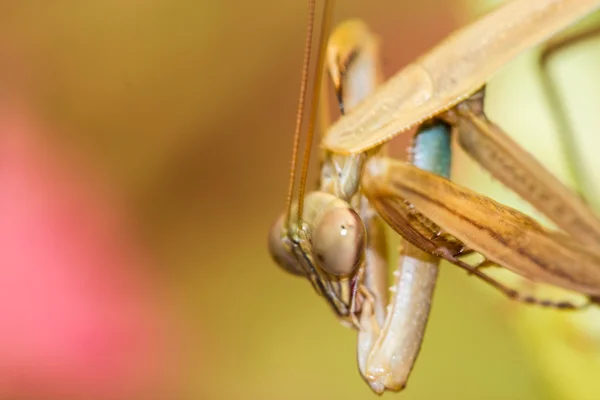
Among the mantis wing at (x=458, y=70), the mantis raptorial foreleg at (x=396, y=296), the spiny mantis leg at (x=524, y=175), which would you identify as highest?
the mantis wing at (x=458, y=70)

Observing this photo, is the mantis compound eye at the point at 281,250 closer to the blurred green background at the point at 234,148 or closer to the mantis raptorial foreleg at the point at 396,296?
the mantis raptorial foreleg at the point at 396,296

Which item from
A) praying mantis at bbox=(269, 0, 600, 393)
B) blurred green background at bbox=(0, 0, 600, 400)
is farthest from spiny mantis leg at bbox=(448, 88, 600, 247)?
blurred green background at bbox=(0, 0, 600, 400)

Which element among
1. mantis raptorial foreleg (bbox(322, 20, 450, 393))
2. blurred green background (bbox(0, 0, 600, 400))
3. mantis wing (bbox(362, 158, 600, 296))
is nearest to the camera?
mantis wing (bbox(362, 158, 600, 296))

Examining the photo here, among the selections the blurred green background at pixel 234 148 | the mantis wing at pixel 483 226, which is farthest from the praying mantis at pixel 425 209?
the blurred green background at pixel 234 148

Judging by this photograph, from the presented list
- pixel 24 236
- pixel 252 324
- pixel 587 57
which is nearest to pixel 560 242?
pixel 252 324

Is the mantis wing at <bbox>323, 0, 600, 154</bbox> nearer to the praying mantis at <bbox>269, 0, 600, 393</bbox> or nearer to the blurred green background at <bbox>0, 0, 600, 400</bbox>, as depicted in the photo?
the praying mantis at <bbox>269, 0, 600, 393</bbox>

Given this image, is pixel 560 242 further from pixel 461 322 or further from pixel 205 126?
pixel 205 126

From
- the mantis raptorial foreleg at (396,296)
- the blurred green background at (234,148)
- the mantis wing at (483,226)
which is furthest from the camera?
the blurred green background at (234,148)

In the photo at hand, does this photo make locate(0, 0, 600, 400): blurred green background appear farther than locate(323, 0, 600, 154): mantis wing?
Yes
